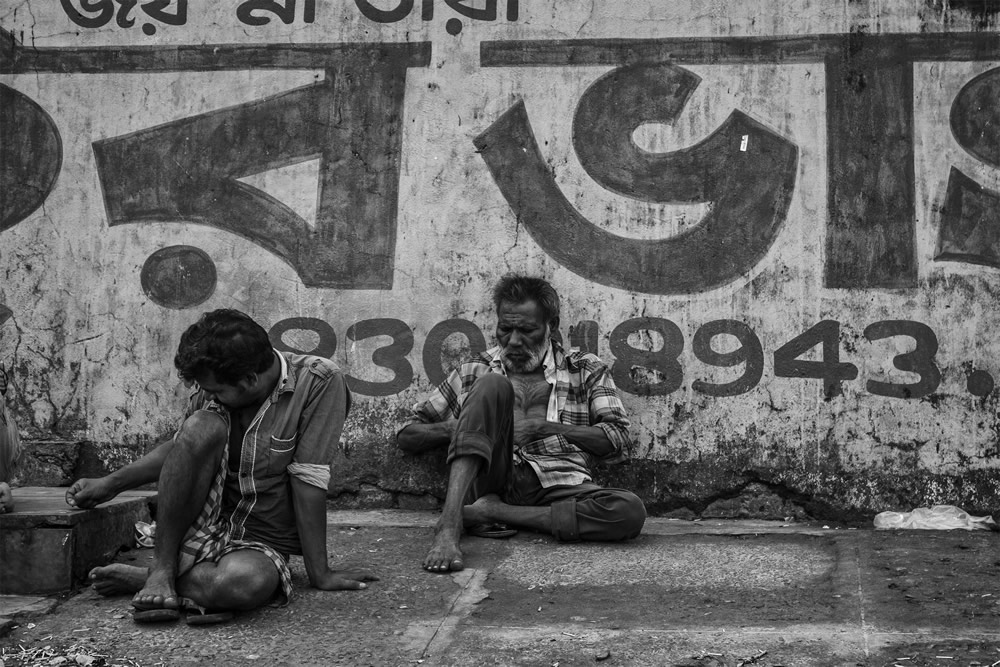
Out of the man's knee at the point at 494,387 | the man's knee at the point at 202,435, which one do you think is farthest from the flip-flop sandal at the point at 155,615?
the man's knee at the point at 494,387

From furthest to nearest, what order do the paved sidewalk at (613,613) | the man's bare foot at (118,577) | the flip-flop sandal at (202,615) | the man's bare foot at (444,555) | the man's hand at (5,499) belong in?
the man's bare foot at (444,555) < the man's hand at (5,499) < the man's bare foot at (118,577) < the flip-flop sandal at (202,615) < the paved sidewalk at (613,613)

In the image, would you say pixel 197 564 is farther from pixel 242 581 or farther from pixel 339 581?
pixel 339 581

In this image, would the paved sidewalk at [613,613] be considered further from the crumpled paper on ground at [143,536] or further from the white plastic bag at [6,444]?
the white plastic bag at [6,444]

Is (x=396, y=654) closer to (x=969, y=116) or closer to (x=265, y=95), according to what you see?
(x=265, y=95)

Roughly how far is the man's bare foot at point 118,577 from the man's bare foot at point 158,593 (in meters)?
0.19

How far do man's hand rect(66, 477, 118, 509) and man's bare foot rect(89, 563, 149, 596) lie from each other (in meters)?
0.23

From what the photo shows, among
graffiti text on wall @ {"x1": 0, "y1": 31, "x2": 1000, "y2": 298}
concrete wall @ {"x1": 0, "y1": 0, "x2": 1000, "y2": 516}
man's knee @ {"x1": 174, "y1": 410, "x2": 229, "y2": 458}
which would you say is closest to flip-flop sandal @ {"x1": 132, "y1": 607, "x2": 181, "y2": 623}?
man's knee @ {"x1": 174, "y1": 410, "x2": 229, "y2": 458}

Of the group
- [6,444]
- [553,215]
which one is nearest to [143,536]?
[6,444]

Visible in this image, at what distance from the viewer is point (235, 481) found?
11.4 ft

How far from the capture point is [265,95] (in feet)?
16.5

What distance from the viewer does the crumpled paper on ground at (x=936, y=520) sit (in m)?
4.46

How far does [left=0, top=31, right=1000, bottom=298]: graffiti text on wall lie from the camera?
475cm

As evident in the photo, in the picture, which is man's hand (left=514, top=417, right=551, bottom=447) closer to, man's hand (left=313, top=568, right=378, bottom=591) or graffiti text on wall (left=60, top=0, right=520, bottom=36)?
man's hand (left=313, top=568, right=378, bottom=591)

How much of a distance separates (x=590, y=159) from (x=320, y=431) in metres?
2.01
